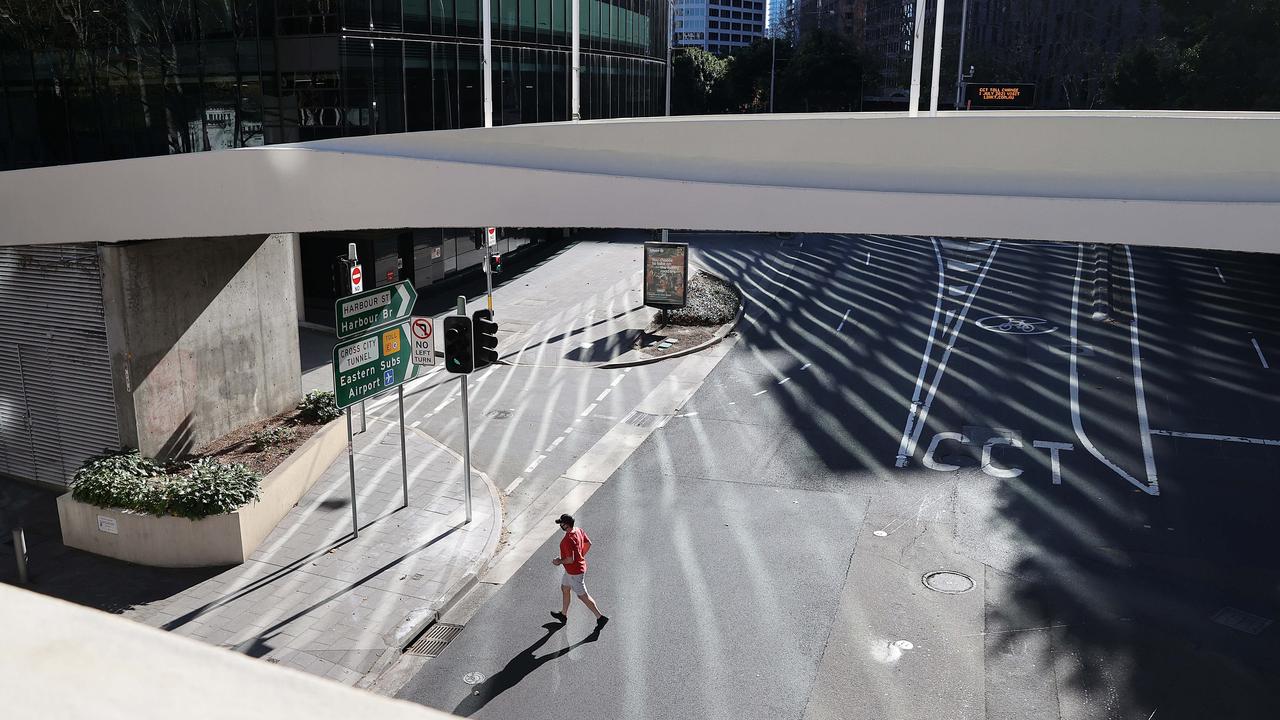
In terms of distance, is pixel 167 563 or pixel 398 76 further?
pixel 398 76

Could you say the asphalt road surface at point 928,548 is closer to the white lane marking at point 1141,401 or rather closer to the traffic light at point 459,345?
the white lane marking at point 1141,401

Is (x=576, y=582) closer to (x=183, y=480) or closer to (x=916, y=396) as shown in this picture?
(x=183, y=480)

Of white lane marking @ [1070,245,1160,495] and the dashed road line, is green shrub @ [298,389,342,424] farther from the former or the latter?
the dashed road line

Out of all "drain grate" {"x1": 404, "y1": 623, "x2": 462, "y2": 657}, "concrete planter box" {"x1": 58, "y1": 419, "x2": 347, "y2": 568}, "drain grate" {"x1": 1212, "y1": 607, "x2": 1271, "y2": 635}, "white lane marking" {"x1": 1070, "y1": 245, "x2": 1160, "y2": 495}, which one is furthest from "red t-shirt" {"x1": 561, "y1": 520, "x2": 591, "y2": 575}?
"white lane marking" {"x1": 1070, "y1": 245, "x2": 1160, "y2": 495}

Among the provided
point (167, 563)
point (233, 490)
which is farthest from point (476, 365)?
point (167, 563)

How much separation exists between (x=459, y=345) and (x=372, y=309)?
1.35 metres

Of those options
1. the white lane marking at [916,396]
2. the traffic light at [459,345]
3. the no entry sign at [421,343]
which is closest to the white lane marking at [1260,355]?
the white lane marking at [916,396]

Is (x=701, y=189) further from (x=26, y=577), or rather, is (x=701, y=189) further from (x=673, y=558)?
(x=26, y=577)

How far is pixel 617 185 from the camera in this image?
10141 millimetres

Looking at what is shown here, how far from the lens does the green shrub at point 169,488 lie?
41.4ft

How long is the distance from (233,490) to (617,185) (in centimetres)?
677

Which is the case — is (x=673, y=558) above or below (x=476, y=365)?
below

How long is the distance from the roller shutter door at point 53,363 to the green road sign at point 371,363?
3.71m

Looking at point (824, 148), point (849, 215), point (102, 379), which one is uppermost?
point (824, 148)
